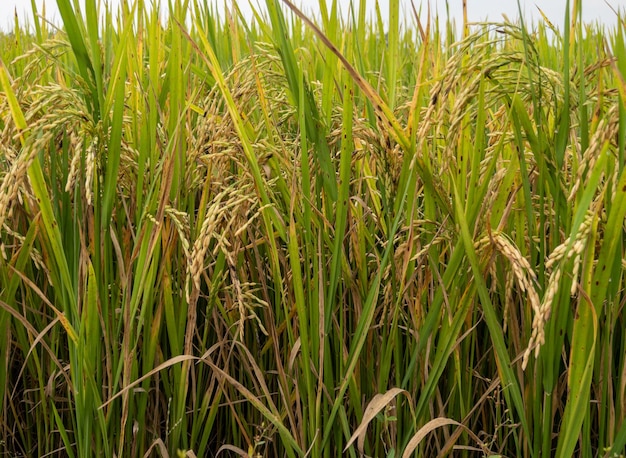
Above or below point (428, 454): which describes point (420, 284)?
Answer: above

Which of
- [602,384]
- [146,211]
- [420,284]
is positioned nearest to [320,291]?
[420,284]

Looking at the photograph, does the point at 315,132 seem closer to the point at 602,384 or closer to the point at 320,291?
the point at 320,291

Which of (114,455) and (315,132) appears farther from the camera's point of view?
(114,455)

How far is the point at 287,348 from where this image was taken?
1.42m

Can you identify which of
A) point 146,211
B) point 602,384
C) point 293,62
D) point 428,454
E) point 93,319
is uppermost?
point 293,62

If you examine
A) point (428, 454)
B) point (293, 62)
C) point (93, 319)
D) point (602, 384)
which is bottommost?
point (428, 454)

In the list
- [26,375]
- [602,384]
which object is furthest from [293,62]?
[26,375]

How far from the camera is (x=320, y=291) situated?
1167 millimetres

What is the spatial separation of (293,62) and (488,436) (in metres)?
0.82

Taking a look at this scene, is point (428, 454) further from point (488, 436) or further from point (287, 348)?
point (287, 348)

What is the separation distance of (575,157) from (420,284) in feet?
1.29

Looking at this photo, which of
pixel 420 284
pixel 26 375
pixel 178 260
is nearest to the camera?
pixel 420 284

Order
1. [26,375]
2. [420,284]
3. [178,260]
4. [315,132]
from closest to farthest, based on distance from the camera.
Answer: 1. [315,132]
2. [420,284]
3. [178,260]
4. [26,375]

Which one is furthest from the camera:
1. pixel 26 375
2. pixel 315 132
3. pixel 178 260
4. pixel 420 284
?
pixel 26 375
